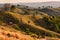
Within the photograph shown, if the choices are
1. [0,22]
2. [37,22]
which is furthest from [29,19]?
[0,22]

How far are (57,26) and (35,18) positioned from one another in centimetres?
2707

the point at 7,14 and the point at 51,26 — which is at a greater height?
the point at 7,14

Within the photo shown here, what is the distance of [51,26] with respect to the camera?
593ft

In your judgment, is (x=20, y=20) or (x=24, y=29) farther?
(x=20, y=20)

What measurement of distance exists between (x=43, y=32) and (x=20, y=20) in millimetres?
27051

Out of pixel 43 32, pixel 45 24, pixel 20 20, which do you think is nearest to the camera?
pixel 43 32

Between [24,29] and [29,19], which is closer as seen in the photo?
[24,29]

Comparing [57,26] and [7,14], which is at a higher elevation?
[7,14]

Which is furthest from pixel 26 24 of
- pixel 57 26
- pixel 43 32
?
pixel 57 26

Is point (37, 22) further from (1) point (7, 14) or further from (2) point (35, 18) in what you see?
(1) point (7, 14)

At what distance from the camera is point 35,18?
7618 inches

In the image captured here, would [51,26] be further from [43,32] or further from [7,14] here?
[7,14]

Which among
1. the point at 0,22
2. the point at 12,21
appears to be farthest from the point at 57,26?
the point at 0,22

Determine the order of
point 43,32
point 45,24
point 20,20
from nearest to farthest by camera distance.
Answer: point 43,32 → point 20,20 → point 45,24
